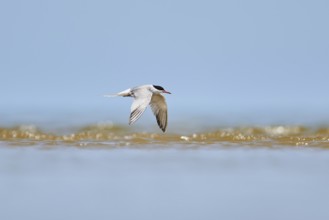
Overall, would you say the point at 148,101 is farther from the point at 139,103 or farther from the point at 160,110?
the point at 160,110

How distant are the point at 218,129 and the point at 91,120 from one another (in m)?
3.33

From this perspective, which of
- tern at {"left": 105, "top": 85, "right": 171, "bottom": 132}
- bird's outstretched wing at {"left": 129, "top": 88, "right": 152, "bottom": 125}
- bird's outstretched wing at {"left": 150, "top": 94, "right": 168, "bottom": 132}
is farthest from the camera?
bird's outstretched wing at {"left": 150, "top": 94, "right": 168, "bottom": 132}

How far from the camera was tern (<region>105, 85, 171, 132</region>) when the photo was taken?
17422 millimetres

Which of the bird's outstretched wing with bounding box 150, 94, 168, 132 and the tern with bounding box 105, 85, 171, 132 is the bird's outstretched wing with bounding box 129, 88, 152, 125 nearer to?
the tern with bounding box 105, 85, 171, 132

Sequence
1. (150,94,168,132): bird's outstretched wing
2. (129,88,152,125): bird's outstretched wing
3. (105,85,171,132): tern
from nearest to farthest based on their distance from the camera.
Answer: (129,88,152,125): bird's outstretched wing → (105,85,171,132): tern → (150,94,168,132): bird's outstretched wing

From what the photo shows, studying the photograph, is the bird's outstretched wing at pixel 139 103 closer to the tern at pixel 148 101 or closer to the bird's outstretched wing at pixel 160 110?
the tern at pixel 148 101

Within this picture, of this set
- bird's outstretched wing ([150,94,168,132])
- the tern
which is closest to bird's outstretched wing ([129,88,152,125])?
the tern

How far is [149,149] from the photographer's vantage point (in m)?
19.5

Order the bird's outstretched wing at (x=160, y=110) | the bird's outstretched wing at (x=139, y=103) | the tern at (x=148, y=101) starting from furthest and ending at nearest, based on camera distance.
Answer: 1. the bird's outstretched wing at (x=160, y=110)
2. the tern at (x=148, y=101)
3. the bird's outstretched wing at (x=139, y=103)

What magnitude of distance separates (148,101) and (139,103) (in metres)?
0.13

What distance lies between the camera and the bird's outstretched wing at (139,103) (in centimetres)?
1728

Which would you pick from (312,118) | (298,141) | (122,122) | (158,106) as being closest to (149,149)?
(158,106)

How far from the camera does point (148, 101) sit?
1758 centimetres

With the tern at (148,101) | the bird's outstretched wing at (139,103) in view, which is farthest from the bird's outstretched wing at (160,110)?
the bird's outstretched wing at (139,103)
